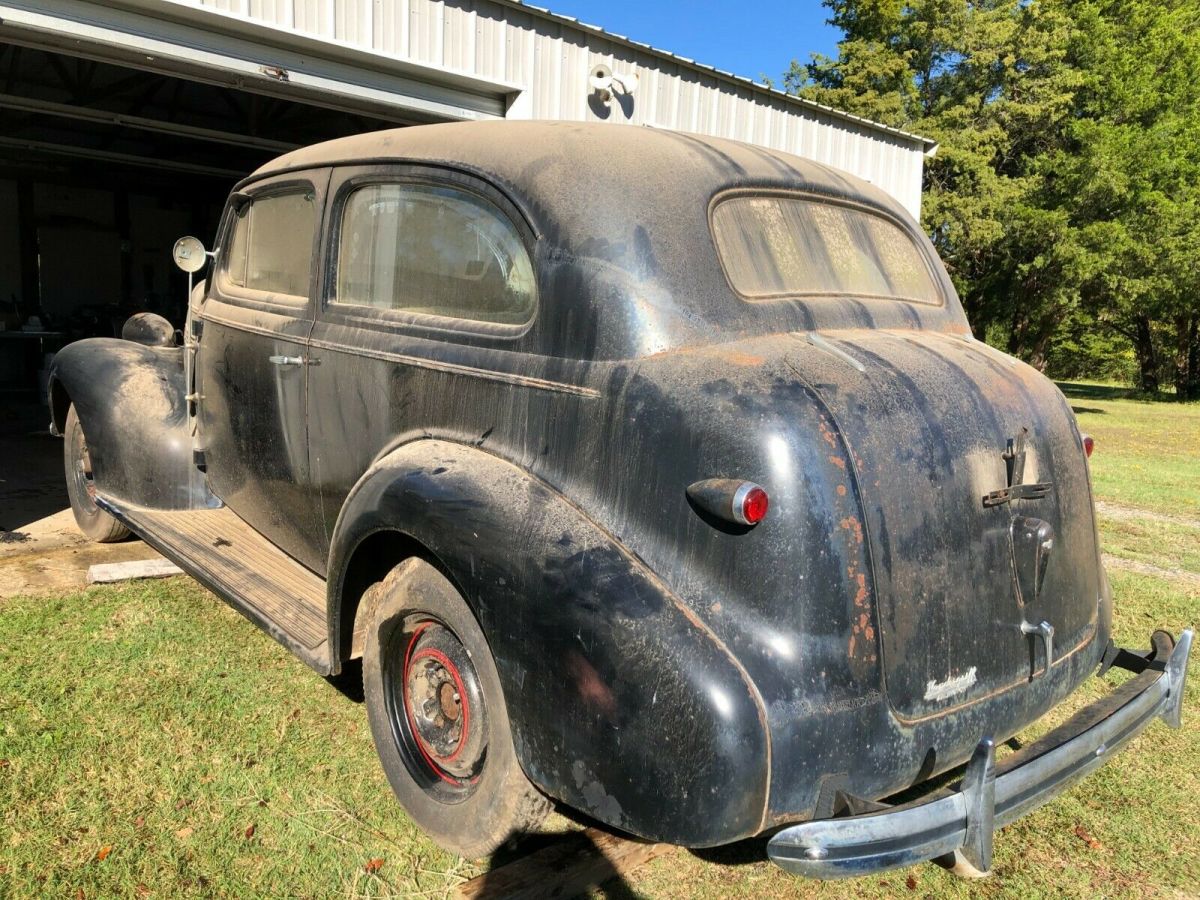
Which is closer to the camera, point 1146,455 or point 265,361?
point 265,361

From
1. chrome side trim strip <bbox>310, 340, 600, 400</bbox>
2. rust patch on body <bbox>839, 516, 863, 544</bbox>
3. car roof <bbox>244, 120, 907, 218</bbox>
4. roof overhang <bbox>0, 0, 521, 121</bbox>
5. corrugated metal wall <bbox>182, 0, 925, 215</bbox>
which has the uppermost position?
corrugated metal wall <bbox>182, 0, 925, 215</bbox>

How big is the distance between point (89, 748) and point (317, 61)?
528 cm

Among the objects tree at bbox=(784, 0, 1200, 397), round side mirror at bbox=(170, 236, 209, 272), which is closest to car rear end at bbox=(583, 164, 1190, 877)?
round side mirror at bbox=(170, 236, 209, 272)

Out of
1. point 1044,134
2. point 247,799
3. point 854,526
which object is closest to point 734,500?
point 854,526

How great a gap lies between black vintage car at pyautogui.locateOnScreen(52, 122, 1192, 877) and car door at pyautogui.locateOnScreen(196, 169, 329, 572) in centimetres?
5

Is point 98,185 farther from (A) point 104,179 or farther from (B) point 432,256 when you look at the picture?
(B) point 432,256

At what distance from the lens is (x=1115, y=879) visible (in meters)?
2.60

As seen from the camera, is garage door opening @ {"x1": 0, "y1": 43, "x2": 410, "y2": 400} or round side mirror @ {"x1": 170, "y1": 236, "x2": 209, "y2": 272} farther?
garage door opening @ {"x1": 0, "y1": 43, "x2": 410, "y2": 400}

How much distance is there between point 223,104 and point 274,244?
11.1 m

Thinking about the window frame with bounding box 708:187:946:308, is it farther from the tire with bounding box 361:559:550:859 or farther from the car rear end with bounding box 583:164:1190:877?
the tire with bounding box 361:559:550:859

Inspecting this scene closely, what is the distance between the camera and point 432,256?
2797 millimetres

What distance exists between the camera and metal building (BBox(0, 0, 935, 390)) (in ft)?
19.6

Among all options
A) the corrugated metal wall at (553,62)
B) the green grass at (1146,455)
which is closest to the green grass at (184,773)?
the corrugated metal wall at (553,62)

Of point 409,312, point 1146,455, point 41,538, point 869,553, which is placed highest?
point 409,312
